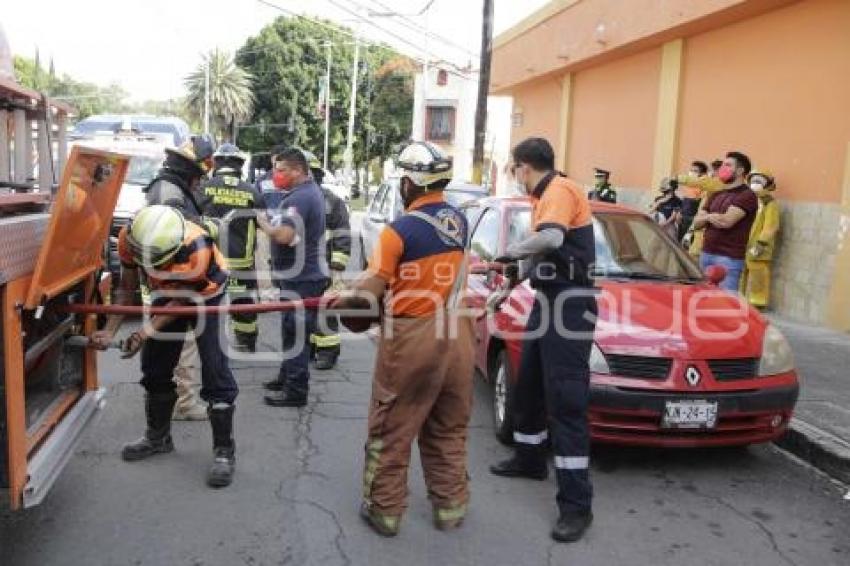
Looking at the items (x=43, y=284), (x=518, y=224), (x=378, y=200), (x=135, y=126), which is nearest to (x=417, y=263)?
(x=43, y=284)

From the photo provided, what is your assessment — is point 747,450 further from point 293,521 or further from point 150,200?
point 150,200

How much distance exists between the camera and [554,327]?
13.2 feet

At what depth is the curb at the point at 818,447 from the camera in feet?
16.1

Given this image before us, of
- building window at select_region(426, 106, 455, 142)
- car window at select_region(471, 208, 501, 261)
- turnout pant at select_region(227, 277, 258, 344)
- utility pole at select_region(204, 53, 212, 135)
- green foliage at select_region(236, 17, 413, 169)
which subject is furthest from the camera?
utility pole at select_region(204, 53, 212, 135)

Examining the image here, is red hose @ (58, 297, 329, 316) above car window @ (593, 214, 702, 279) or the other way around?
the other way around

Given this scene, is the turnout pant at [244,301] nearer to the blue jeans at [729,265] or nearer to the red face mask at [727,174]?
the blue jeans at [729,265]

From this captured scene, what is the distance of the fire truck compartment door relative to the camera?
10.5 feet

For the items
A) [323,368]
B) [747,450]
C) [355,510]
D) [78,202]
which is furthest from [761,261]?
[78,202]

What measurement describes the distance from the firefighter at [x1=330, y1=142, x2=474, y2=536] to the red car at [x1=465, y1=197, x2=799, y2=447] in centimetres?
87

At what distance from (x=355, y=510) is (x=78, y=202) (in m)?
1.96

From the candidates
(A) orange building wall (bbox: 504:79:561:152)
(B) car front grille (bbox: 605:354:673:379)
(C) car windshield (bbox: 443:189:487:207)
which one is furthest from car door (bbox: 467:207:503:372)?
(A) orange building wall (bbox: 504:79:561:152)

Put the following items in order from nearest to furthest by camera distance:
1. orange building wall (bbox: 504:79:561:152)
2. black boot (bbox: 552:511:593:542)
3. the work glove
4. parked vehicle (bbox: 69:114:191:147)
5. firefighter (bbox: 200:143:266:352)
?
black boot (bbox: 552:511:593:542) < the work glove < firefighter (bbox: 200:143:266:352) < parked vehicle (bbox: 69:114:191:147) < orange building wall (bbox: 504:79:561:152)

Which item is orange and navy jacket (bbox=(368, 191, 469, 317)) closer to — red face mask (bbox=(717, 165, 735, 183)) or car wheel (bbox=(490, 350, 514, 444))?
car wheel (bbox=(490, 350, 514, 444))

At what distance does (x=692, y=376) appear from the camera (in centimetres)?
453
